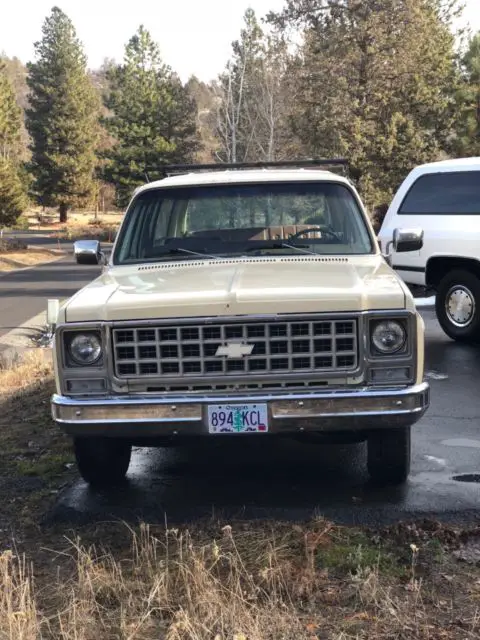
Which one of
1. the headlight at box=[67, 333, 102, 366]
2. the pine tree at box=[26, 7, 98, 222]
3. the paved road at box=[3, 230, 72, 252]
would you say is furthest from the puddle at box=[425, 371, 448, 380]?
the pine tree at box=[26, 7, 98, 222]

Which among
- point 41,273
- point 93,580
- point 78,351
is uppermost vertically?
point 78,351

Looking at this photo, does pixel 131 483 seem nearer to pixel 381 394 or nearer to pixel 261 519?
pixel 261 519

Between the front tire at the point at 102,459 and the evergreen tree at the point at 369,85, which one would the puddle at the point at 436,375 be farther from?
the evergreen tree at the point at 369,85

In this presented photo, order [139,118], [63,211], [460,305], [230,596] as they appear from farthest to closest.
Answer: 1. [63,211]
2. [139,118]
3. [460,305]
4. [230,596]

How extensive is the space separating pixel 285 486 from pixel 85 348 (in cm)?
165

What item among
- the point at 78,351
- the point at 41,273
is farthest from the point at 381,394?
the point at 41,273

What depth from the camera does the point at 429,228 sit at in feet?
33.6

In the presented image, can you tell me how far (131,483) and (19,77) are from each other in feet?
388

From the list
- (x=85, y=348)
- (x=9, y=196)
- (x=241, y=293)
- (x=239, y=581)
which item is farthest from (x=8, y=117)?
(x=239, y=581)

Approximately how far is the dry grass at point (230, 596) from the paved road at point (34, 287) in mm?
10949

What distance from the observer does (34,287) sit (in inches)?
936

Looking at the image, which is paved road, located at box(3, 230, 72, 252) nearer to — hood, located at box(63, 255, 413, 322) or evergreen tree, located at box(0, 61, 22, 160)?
evergreen tree, located at box(0, 61, 22, 160)

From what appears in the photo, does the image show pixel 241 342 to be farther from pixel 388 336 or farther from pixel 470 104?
pixel 470 104

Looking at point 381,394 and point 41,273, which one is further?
point 41,273
